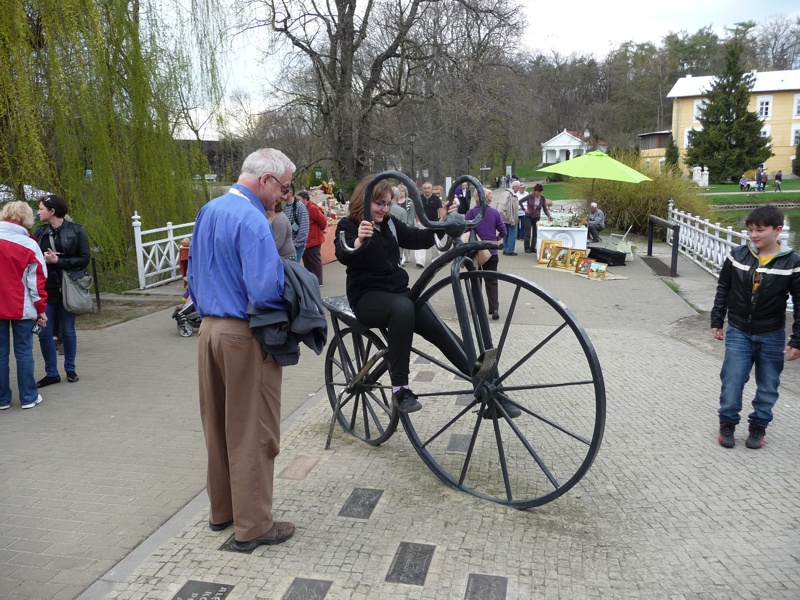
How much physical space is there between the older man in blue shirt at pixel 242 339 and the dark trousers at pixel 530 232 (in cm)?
1372

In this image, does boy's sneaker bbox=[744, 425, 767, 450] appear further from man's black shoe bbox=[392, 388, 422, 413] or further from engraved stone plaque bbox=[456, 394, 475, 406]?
man's black shoe bbox=[392, 388, 422, 413]

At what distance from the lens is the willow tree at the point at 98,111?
8.97 m

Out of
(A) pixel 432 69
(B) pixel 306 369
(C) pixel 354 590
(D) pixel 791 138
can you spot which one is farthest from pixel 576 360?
(D) pixel 791 138

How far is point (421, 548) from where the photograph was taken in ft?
11.1

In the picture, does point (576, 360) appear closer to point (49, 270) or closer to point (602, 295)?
point (602, 295)

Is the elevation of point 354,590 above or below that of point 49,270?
below

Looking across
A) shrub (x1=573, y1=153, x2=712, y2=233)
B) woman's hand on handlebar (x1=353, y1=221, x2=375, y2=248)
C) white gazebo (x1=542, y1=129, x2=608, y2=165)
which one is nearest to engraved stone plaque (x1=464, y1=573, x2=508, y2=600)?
woman's hand on handlebar (x1=353, y1=221, x2=375, y2=248)

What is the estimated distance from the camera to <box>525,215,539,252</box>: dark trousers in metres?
16.5

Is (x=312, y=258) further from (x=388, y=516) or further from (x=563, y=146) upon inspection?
(x=563, y=146)

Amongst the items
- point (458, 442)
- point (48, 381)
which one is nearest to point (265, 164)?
point (458, 442)

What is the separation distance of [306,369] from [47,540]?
3.55 m

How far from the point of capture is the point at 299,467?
4.43 m

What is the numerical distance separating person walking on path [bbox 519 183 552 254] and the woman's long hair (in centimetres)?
1277

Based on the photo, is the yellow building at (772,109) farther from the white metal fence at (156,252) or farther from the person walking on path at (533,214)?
the white metal fence at (156,252)
